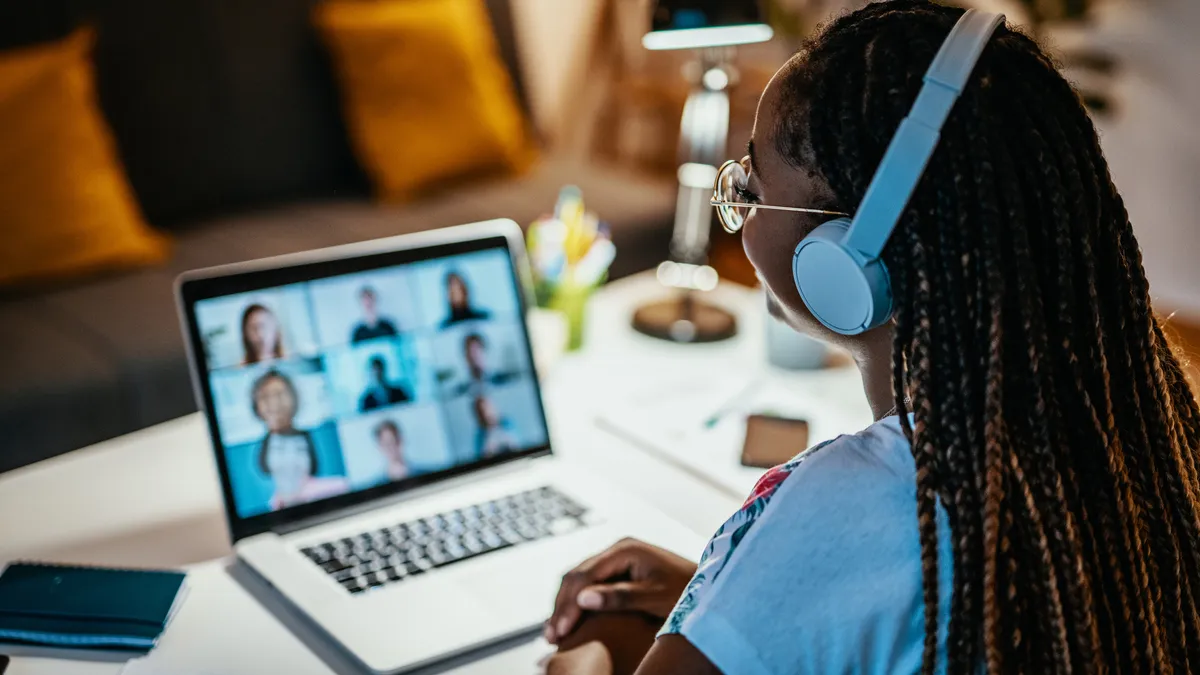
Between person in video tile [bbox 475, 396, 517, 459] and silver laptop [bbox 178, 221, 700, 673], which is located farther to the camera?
person in video tile [bbox 475, 396, 517, 459]

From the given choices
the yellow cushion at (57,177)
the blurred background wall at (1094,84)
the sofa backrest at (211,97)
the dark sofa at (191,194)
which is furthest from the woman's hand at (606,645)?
the blurred background wall at (1094,84)

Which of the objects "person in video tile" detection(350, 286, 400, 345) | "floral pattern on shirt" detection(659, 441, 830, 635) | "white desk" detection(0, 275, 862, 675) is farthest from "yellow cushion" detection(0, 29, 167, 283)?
"floral pattern on shirt" detection(659, 441, 830, 635)

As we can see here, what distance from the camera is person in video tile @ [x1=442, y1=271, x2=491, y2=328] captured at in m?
1.12

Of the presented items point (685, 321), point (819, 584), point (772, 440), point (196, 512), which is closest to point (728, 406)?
point (772, 440)

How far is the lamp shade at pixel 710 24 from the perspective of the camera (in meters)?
1.56

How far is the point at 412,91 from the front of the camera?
257cm

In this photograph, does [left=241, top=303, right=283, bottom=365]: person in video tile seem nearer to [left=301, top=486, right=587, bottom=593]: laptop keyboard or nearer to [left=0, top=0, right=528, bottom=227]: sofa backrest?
[left=301, top=486, right=587, bottom=593]: laptop keyboard

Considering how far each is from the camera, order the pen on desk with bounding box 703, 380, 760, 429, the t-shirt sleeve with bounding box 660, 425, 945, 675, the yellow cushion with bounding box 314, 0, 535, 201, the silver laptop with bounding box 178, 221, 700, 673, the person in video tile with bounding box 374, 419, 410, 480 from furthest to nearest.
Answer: the yellow cushion with bounding box 314, 0, 535, 201
the pen on desk with bounding box 703, 380, 760, 429
the person in video tile with bounding box 374, 419, 410, 480
the silver laptop with bounding box 178, 221, 700, 673
the t-shirt sleeve with bounding box 660, 425, 945, 675

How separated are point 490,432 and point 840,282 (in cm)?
53

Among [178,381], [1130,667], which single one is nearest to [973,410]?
[1130,667]

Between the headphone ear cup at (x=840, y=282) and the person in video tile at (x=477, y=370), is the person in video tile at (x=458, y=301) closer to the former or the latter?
the person in video tile at (x=477, y=370)

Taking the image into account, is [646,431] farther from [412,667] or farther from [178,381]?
[178,381]

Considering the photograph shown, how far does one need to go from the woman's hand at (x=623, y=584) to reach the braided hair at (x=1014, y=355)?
29cm

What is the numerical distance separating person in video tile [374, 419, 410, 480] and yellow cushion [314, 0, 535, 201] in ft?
5.20
